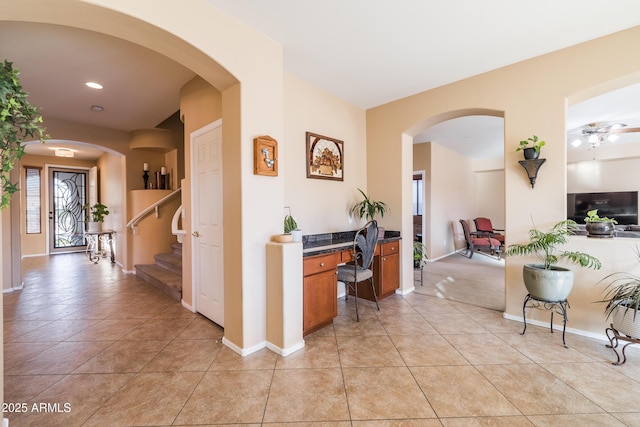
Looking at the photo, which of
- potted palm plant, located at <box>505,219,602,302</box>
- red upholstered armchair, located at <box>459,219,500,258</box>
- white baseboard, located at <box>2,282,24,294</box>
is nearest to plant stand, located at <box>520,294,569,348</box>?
potted palm plant, located at <box>505,219,602,302</box>

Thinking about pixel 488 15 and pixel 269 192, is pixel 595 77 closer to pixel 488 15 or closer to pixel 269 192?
pixel 488 15

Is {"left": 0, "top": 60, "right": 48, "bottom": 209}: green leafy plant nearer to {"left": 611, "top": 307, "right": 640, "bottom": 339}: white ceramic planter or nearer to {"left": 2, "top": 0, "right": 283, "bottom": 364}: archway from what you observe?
{"left": 2, "top": 0, "right": 283, "bottom": 364}: archway

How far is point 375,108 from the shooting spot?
13.1ft

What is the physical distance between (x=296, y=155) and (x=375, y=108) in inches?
65.3

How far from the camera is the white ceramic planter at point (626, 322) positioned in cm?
197

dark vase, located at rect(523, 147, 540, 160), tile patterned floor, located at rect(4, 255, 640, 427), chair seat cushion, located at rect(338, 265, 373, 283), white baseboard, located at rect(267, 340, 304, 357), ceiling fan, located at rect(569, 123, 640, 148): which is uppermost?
ceiling fan, located at rect(569, 123, 640, 148)

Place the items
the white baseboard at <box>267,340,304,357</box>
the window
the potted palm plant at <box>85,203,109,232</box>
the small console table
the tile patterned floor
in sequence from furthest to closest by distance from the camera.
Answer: the window < the small console table < the potted palm plant at <box>85,203,109,232</box> < the white baseboard at <box>267,340,304,357</box> < the tile patterned floor

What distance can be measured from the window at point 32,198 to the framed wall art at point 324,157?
8.20 m

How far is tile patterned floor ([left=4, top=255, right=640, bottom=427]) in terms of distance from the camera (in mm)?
1555

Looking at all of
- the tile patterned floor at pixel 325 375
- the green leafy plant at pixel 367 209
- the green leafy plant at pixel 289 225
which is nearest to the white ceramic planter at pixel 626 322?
the tile patterned floor at pixel 325 375

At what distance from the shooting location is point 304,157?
10.6 feet

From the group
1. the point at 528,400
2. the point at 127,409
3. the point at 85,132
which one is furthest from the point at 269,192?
the point at 85,132

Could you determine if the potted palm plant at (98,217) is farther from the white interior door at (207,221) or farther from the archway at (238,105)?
the archway at (238,105)

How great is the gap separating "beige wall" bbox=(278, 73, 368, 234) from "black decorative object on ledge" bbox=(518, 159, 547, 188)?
1.82m
